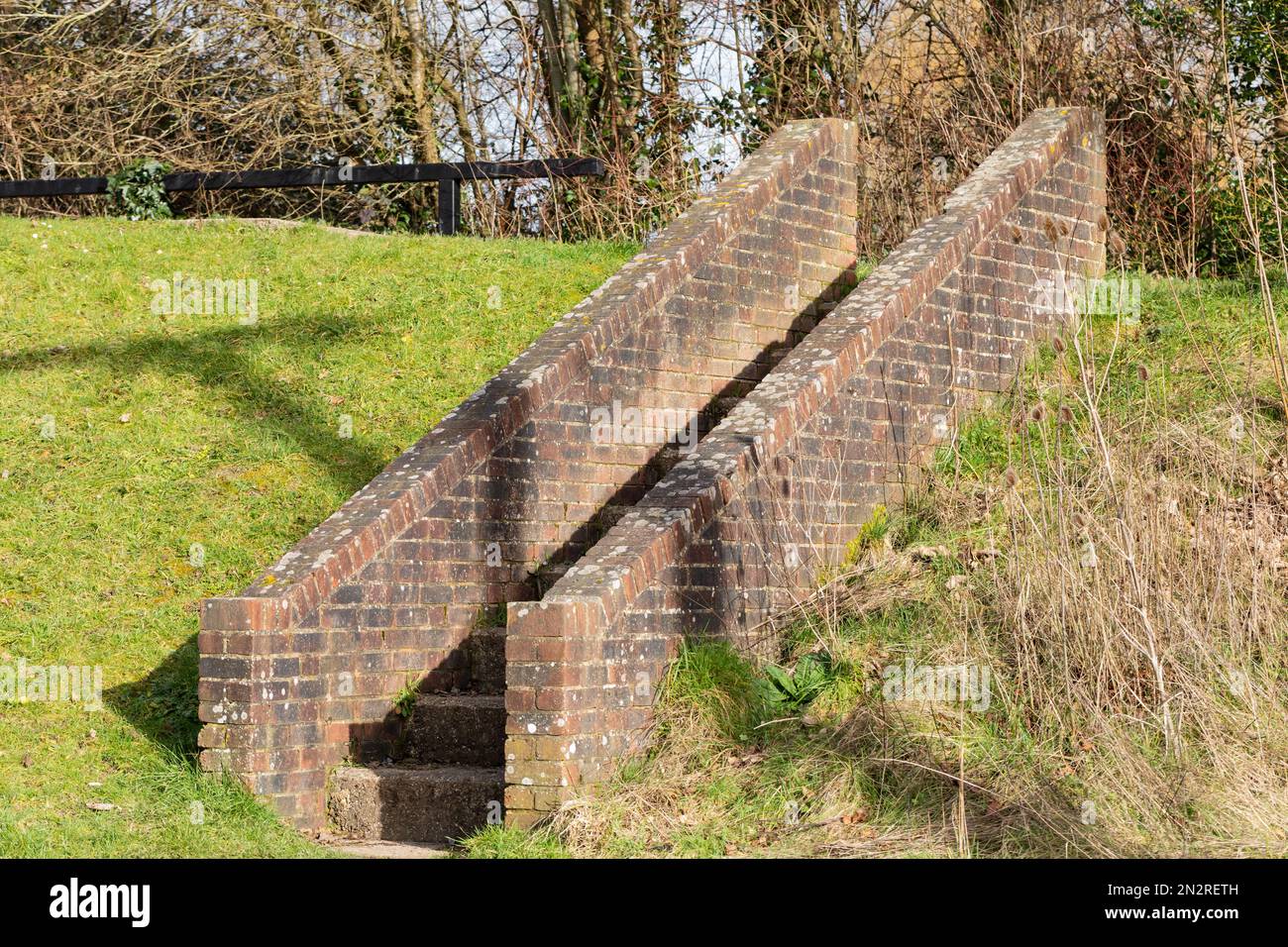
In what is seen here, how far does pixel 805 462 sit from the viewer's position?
7.65 metres

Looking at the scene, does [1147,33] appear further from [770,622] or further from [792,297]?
[770,622]

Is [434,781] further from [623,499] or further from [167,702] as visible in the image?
[623,499]

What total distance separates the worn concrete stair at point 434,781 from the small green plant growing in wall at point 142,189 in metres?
9.63

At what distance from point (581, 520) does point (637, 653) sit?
184 cm

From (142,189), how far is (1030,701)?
12.1 meters

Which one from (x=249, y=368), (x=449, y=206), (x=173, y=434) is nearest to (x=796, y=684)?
(x=173, y=434)

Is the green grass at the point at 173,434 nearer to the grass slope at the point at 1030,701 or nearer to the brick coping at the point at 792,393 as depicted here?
the brick coping at the point at 792,393

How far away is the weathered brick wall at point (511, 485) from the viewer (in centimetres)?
657

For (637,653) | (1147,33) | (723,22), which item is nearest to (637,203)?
(723,22)

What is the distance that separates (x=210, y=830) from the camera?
6211 millimetres

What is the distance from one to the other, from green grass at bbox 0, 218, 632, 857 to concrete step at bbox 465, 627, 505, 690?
1.44 metres

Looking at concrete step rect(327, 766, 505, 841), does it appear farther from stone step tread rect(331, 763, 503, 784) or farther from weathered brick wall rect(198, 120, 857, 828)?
weathered brick wall rect(198, 120, 857, 828)

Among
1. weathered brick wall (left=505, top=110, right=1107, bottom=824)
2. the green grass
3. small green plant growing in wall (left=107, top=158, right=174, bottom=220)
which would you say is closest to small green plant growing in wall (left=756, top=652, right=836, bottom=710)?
weathered brick wall (left=505, top=110, right=1107, bottom=824)

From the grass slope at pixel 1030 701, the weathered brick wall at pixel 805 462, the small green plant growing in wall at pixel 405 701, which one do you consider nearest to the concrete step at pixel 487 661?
the small green plant growing in wall at pixel 405 701
